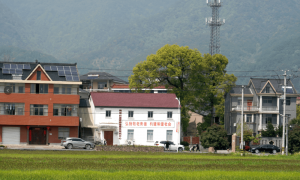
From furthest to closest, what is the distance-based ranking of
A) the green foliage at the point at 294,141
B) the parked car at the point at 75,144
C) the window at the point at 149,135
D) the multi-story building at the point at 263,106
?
the multi-story building at the point at 263,106
the window at the point at 149,135
the green foliage at the point at 294,141
the parked car at the point at 75,144

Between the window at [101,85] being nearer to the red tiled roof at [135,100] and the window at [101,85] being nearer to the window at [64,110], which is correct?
the red tiled roof at [135,100]

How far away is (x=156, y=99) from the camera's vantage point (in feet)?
228

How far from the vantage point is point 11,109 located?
6312cm

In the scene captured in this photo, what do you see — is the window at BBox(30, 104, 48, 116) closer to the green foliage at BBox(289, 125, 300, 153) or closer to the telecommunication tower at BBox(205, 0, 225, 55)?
the green foliage at BBox(289, 125, 300, 153)

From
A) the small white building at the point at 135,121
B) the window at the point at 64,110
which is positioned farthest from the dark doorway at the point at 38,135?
the small white building at the point at 135,121

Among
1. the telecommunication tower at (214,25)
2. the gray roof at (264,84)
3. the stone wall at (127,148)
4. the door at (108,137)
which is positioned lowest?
the stone wall at (127,148)

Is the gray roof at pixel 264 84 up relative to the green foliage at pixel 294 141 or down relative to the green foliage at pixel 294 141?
up

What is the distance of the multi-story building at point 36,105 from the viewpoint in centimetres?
6294

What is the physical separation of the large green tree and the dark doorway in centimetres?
1800

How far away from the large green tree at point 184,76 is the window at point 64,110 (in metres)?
13.5

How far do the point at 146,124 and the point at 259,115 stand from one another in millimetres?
22953

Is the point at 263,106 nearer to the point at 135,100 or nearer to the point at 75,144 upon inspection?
the point at 135,100

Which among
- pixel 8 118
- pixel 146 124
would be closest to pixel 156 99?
pixel 146 124

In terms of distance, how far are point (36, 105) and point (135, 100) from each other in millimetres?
15815
